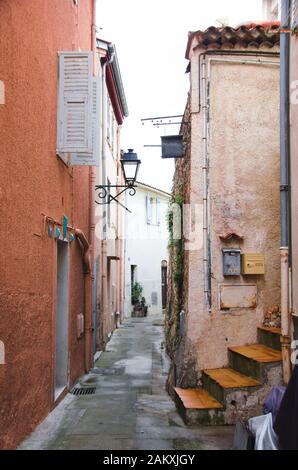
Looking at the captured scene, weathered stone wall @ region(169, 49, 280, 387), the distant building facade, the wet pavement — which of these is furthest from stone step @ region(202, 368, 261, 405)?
the distant building facade

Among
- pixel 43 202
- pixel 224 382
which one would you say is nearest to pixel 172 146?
pixel 43 202

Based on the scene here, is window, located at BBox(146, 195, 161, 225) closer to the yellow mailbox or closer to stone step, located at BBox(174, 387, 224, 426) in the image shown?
the yellow mailbox

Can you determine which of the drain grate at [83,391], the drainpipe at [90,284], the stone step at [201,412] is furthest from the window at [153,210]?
the stone step at [201,412]

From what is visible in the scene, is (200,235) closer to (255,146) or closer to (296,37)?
(255,146)

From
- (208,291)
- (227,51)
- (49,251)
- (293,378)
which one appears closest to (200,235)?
(208,291)

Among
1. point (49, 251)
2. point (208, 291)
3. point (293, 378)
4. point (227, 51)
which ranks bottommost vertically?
point (293, 378)

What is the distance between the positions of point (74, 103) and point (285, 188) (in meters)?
3.13

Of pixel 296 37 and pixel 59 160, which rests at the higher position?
pixel 296 37

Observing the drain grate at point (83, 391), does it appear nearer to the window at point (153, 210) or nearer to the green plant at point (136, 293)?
the green plant at point (136, 293)

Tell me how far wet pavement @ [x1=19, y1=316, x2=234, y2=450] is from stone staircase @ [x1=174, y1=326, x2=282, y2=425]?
0.52 ft

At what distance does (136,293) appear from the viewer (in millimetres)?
25453

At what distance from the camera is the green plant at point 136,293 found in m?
25.3
